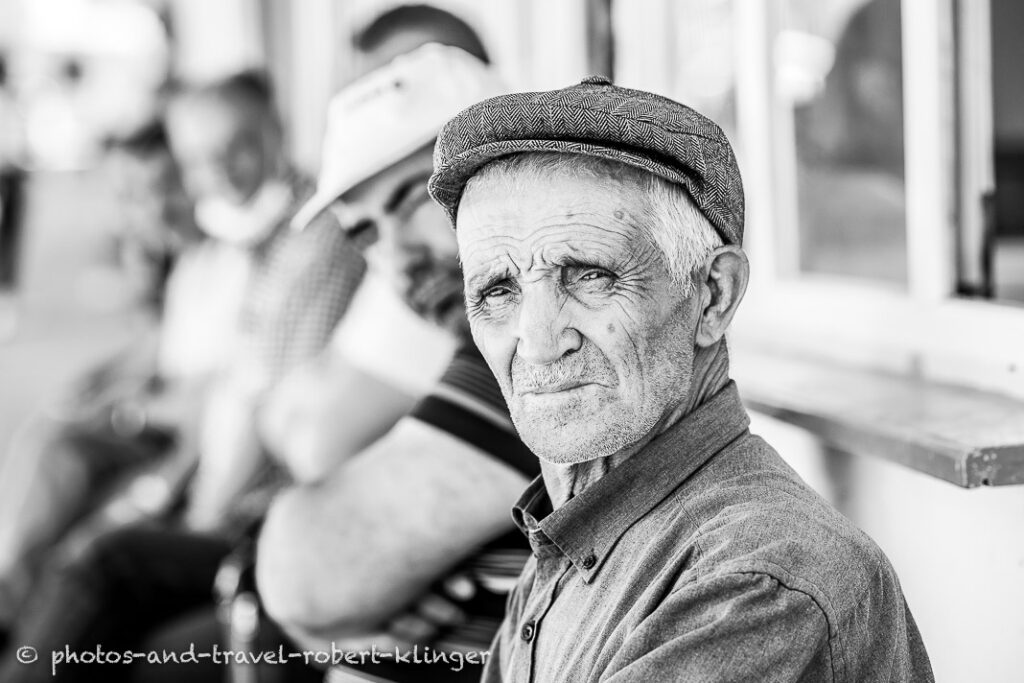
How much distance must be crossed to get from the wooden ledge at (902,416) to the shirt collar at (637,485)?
12.3 inches

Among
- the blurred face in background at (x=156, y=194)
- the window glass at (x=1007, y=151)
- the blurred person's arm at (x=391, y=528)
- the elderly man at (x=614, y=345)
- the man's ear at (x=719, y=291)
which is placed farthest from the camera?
the blurred face in background at (x=156, y=194)

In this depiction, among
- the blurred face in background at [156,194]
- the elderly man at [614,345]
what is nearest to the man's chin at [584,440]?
the elderly man at [614,345]

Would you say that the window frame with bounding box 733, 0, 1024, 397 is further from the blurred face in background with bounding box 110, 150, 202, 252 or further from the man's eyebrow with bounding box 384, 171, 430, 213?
the blurred face in background with bounding box 110, 150, 202, 252

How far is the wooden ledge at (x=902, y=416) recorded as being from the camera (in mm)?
1321

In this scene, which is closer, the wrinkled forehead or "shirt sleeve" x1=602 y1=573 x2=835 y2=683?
"shirt sleeve" x1=602 y1=573 x2=835 y2=683

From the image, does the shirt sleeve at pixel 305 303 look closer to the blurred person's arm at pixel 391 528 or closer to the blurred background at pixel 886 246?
the blurred background at pixel 886 246

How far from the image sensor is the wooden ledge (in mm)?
1321

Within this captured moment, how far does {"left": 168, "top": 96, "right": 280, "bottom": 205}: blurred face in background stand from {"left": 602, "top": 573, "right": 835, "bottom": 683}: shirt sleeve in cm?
287

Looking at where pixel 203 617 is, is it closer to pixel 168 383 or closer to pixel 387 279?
pixel 387 279

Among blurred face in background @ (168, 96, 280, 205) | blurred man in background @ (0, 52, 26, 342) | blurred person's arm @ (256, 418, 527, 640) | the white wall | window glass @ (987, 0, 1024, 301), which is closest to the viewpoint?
the white wall

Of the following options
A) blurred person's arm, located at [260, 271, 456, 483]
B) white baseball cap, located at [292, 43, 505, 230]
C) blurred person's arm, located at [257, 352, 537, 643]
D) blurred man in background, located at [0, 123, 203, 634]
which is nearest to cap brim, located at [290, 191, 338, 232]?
white baseball cap, located at [292, 43, 505, 230]

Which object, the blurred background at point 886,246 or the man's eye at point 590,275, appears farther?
the blurred background at point 886,246

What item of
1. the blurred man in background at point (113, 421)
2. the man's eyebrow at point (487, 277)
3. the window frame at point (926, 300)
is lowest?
the blurred man in background at point (113, 421)

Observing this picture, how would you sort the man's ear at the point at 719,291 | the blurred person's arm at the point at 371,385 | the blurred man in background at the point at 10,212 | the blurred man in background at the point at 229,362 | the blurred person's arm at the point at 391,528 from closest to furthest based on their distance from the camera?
the man's ear at the point at 719,291, the blurred person's arm at the point at 391,528, the blurred person's arm at the point at 371,385, the blurred man in background at the point at 229,362, the blurred man in background at the point at 10,212
